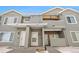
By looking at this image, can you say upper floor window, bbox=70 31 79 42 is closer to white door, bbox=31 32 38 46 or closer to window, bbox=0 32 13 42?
white door, bbox=31 32 38 46

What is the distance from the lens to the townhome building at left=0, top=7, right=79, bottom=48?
3520mm

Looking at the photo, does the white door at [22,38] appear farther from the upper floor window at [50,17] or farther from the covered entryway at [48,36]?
the upper floor window at [50,17]

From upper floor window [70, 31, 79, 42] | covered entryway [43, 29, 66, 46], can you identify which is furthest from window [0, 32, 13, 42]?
upper floor window [70, 31, 79, 42]

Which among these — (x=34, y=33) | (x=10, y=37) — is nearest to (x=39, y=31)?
(x=34, y=33)

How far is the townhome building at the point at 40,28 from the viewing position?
352 centimetres

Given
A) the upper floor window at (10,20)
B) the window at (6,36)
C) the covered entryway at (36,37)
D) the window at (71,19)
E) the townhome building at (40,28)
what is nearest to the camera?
the window at (6,36)

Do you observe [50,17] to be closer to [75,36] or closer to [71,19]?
[71,19]

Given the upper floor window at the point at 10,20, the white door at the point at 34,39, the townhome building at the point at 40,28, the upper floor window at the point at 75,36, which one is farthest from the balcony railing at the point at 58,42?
the upper floor window at the point at 10,20

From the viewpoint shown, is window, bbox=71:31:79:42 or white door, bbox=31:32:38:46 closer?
window, bbox=71:31:79:42

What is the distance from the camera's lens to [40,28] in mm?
4035

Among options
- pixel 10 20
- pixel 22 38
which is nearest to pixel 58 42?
pixel 22 38

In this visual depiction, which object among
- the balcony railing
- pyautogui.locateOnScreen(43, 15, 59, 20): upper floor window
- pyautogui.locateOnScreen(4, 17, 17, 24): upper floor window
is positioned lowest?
the balcony railing

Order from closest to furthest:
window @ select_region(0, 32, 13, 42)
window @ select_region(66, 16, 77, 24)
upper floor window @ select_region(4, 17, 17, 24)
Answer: window @ select_region(0, 32, 13, 42), upper floor window @ select_region(4, 17, 17, 24), window @ select_region(66, 16, 77, 24)
